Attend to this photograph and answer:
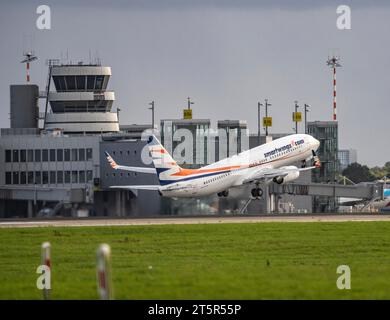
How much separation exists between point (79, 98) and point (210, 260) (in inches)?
4666

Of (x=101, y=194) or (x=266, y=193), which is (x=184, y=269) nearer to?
(x=266, y=193)

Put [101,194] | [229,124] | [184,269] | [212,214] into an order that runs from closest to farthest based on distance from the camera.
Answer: [184,269], [212,214], [101,194], [229,124]

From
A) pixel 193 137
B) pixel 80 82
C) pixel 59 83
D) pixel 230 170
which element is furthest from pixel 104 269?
pixel 59 83

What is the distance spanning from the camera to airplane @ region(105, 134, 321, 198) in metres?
115

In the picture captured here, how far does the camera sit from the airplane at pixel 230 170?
114875 millimetres

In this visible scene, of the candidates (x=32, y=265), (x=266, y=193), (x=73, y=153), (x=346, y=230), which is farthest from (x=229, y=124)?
(x=32, y=265)

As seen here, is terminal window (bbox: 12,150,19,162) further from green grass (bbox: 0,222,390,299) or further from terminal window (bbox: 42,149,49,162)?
green grass (bbox: 0,222,390,299)

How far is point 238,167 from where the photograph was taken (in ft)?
403

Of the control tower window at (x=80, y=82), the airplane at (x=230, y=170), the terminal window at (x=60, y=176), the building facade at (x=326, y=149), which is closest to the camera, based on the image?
the airplane at (x=230, y=170)

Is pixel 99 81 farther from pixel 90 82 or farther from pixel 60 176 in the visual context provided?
pixel 60 176

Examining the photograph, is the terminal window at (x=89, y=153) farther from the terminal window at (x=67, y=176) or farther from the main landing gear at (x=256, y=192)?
the main landing gear at (x=256, y=192)

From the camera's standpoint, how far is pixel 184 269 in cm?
4481

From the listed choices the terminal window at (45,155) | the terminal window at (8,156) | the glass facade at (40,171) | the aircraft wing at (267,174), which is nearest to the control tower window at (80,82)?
the glass facade at (40,171)

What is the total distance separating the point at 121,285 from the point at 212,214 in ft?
247
